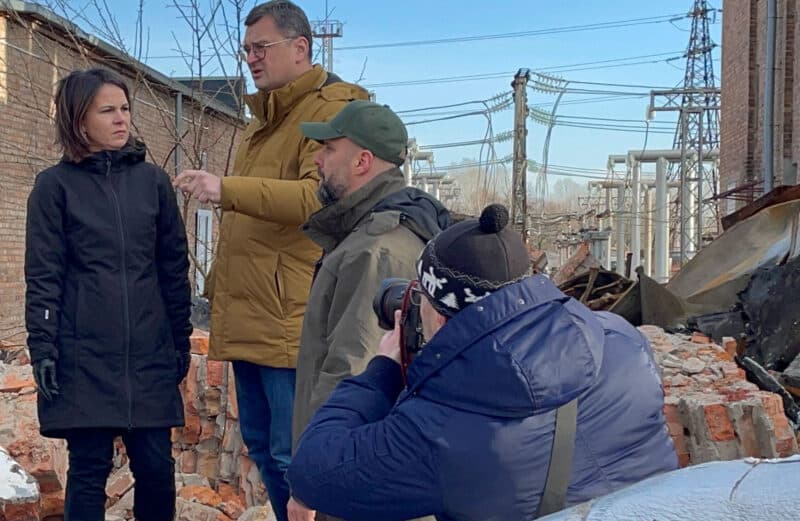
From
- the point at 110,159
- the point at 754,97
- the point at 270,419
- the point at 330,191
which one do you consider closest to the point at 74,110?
the point at 110,159

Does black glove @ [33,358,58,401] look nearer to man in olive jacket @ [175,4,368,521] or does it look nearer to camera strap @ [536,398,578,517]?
man in olive jacket @ [175,4,368,521]

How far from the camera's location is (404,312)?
5.38ft

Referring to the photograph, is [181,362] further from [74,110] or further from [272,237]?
[74,110]

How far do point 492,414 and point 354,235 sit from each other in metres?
1.00

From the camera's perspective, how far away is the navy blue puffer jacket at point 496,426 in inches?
51.4

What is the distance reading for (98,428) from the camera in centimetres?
284

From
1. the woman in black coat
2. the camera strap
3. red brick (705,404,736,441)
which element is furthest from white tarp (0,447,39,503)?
red brick (705,404,736,441)

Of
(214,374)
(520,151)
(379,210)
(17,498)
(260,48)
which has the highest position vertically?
(520,151)

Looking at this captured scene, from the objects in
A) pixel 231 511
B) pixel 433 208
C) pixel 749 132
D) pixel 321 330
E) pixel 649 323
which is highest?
pixel 749 132

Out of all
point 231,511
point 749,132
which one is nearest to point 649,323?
point 231,511

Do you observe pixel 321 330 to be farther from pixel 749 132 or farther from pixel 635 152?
pixel 635 152

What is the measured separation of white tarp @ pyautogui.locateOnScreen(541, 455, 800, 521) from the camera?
3.66 feet

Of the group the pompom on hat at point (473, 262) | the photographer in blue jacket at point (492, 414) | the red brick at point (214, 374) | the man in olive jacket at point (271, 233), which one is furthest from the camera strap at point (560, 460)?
the red brick at point (214, 374)

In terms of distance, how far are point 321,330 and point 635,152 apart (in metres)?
25.1
